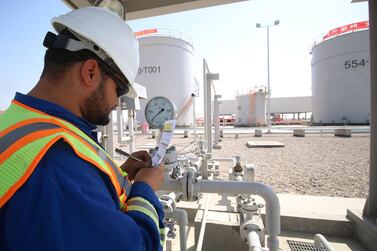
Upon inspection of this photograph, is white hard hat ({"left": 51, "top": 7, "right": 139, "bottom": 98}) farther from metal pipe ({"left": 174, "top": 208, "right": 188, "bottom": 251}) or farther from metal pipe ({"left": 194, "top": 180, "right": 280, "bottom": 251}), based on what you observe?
metal pipe ({"left": 174, "top": 208, "right": 188, "bottom": 251})

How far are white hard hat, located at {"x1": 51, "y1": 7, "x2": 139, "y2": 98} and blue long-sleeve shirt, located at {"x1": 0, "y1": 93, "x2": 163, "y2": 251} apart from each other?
0.40 meters

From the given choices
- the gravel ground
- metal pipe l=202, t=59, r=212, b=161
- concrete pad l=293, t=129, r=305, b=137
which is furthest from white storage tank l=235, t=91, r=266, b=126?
metal pipe l=202, t=59, r=212, b=161

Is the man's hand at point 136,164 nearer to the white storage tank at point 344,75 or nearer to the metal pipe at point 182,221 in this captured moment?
the metal pipe at point 182,221

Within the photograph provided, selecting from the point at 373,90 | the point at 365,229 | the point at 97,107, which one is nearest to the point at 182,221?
the point at 97,107

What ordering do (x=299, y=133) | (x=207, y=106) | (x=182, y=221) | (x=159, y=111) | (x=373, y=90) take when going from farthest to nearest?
1. (x=299, y=133)
2. (x=207, y=106)
3. (x=373, y=90)
4. (x=159, y=111)
5. (x=182, y=221)

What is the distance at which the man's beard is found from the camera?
819 mm

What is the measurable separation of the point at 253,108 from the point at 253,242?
23.1m

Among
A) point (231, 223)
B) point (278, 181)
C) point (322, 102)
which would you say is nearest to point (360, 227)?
point (231, 223)

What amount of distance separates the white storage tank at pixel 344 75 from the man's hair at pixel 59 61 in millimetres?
22173

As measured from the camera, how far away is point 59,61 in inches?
30.8

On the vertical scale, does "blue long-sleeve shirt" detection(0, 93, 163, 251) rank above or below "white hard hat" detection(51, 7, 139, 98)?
below

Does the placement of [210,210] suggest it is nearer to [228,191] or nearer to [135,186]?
[228,191]

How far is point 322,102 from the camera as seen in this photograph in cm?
2056

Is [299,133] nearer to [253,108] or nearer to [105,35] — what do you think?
[253,108]
